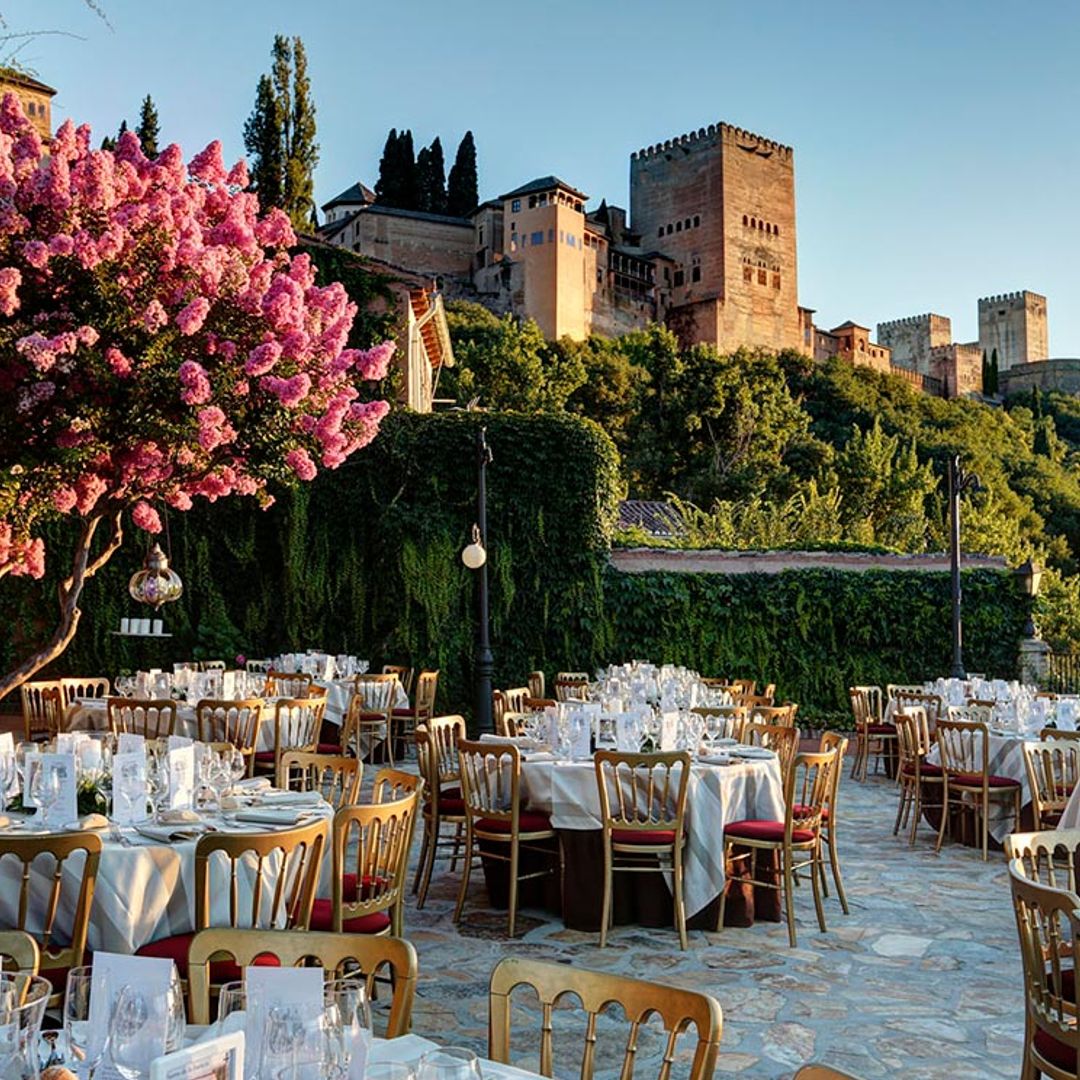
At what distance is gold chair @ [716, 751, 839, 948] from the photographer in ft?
19.9

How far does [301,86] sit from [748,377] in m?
16.4

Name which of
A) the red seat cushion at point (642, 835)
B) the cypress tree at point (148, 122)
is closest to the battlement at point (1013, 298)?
the cypress tree at point (148, 122)

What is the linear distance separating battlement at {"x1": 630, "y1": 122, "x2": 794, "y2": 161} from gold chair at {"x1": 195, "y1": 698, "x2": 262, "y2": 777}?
5955cm

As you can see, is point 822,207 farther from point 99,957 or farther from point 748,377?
point 99,957

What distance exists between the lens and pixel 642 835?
19.8 ft

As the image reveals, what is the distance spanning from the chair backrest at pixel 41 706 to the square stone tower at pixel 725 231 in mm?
51431

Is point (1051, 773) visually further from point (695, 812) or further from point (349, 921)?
point (349, 921)

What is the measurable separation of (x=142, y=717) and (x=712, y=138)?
197 ft

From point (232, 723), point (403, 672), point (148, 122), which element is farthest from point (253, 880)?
point (148, 122)

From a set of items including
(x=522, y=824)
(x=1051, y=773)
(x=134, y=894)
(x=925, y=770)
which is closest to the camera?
(x=134, y=894)

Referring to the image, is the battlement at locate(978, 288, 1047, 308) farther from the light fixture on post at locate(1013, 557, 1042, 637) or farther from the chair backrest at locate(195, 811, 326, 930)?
the chair backrest at locate(195, 811, 326, 930)

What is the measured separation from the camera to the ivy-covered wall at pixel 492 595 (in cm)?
1442

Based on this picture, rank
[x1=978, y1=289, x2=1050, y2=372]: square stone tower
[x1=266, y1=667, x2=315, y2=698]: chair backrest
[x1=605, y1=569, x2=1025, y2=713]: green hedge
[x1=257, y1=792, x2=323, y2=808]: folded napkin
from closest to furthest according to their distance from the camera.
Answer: [x1=257, y1=792, x2=323, y2=808]: folded napkin
[x1=266, y1=667, x2=315, y2=698]: chair backrest
[x1=605, y1=569, x2=1025, y2=713]: green hedge
[x1=978, y1=289, x2=1050, y2=372]: square stone tower

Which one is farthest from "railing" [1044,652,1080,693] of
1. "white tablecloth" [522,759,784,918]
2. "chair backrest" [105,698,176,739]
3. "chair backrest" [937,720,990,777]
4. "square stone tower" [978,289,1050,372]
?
"square stone tower" [978,289,1050,372]
